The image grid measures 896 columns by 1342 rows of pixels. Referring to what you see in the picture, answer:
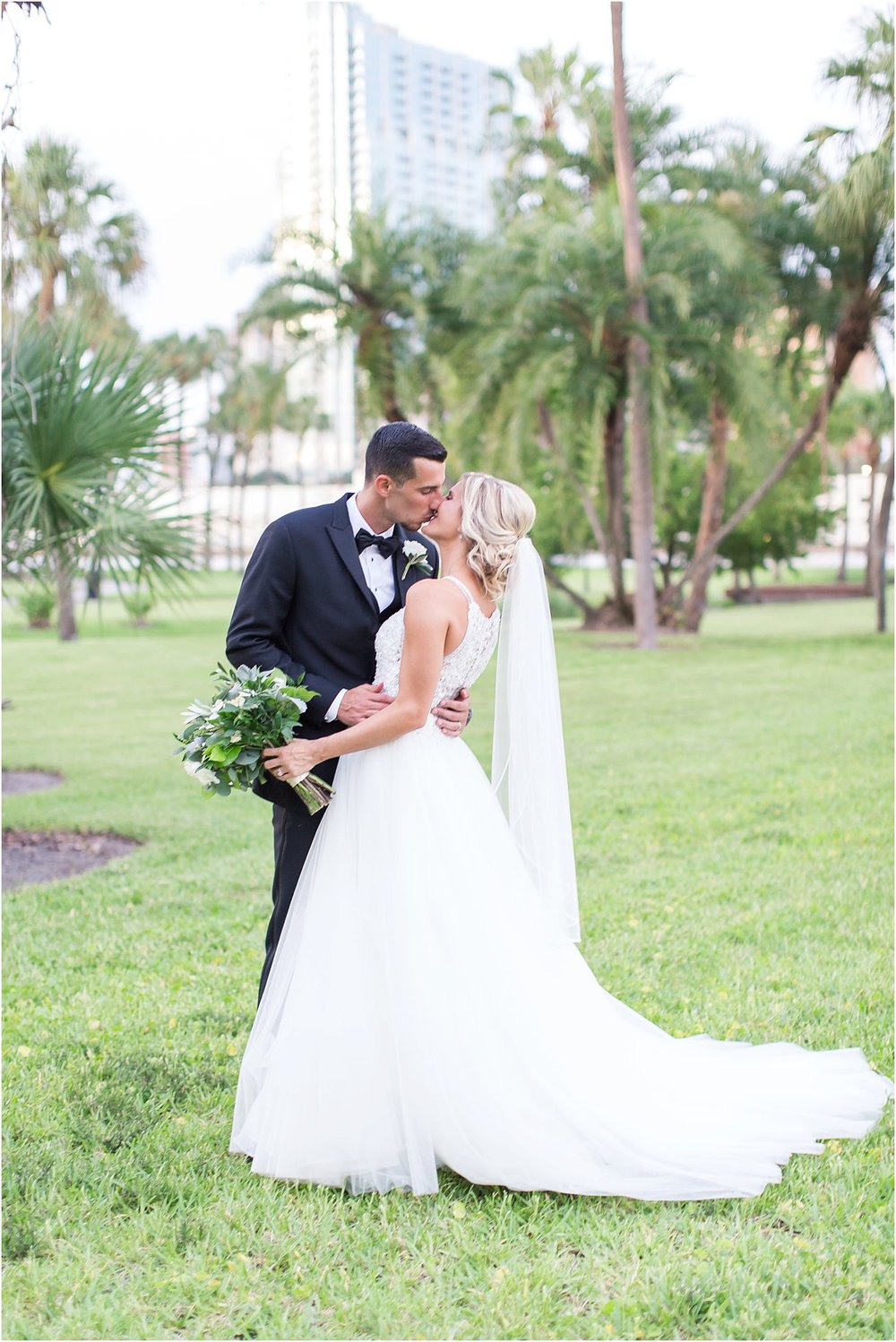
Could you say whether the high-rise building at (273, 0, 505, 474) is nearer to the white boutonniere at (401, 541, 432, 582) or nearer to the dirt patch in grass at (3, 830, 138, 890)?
the dirt patch in grass at (3, 830, 138, 890)

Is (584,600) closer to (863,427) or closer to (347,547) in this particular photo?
(347,547)

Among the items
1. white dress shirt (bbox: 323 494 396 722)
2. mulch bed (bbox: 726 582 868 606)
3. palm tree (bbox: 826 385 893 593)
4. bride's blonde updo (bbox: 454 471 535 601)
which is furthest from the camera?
mulch bed (bbox: 726 582 868 606)

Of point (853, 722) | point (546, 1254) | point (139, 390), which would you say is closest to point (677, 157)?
point (853, 722)

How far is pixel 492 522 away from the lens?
3363mm

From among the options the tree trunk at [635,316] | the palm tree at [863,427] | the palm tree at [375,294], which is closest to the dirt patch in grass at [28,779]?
the tree trunk at [635,316]

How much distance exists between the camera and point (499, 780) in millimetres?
4004

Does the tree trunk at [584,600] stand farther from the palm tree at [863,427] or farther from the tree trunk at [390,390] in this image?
the palm tree at [863,427]

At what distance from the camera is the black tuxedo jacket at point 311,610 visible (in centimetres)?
348

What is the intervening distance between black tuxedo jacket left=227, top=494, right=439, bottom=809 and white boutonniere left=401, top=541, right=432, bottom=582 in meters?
0.03

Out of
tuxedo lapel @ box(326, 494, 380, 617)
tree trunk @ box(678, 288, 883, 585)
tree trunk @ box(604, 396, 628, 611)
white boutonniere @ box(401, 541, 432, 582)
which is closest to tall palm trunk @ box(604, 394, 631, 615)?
tree trunk @ box(604, 396, 628, 611)

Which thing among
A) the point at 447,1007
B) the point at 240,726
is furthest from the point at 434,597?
the point at 447,1007

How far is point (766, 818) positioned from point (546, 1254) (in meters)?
5.77

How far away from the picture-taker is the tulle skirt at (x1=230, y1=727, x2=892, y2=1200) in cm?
330

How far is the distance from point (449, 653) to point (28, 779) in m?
8.44
